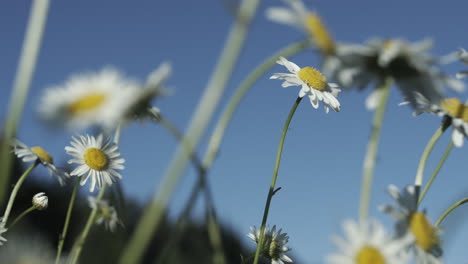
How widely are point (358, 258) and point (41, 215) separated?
679cm

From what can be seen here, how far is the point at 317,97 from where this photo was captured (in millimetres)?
1030

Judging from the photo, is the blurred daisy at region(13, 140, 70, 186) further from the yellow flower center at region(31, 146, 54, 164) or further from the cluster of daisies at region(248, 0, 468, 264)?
the cluster of daisies at region(248, 0, 468, 264)

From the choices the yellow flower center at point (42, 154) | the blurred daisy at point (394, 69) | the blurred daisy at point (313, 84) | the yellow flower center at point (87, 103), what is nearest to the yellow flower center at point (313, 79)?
the blurred daisy at point (313, 84)

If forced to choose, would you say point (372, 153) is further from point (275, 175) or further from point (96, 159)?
point (96, 159)

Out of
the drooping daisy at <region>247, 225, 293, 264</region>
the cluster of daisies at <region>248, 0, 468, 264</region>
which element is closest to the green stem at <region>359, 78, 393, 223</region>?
the cluster of daisies at <region>248, 0, 468, 264</region>

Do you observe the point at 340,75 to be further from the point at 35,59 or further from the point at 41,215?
the point at 41,215

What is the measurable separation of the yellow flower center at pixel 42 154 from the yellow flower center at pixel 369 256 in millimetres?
854

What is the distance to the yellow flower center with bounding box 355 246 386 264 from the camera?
568 mm

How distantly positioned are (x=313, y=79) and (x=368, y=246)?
1.70 feet

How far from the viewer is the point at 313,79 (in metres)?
1.04

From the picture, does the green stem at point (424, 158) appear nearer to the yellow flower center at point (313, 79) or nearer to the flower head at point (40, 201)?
the yellow flower center at point (313, 79)

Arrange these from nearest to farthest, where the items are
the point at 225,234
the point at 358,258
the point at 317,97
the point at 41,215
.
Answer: the point at 358,258 → the point at 317,97 → the point at 41,215 → the point at 225,234

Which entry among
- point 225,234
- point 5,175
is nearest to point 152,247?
point 225,234

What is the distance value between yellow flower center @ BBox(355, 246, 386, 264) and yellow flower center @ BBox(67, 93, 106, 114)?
328mm
